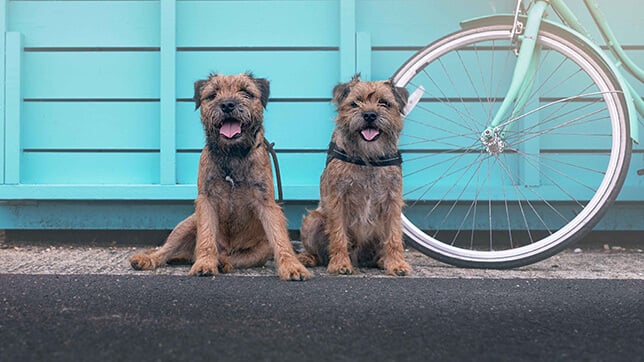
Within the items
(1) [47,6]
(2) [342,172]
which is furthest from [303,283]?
(1) [47,6]

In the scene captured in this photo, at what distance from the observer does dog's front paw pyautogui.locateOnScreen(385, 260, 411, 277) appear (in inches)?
129

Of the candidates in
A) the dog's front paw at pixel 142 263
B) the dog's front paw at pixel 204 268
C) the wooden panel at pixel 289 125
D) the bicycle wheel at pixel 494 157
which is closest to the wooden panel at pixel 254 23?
the wooden panel at pixel 289 125

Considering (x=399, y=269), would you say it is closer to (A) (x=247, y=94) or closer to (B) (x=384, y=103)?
(B) (x=384, y=103)

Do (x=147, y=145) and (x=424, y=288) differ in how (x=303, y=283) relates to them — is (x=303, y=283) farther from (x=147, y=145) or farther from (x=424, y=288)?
(x=147, y=145)

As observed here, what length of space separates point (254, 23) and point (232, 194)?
4.81 ft

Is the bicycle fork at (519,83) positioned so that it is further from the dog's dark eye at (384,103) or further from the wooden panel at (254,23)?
the wooden panel at (254,23)

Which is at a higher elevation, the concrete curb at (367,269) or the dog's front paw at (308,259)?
the dog's front paw at (308,259)

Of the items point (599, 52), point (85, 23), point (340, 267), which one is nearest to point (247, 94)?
point (340, 267)

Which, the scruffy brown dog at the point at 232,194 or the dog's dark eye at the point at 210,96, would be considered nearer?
the scruffy brown dog at the point at 232,194

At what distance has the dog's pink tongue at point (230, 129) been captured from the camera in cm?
329

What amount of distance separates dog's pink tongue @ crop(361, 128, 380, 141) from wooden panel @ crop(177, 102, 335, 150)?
1.01 m

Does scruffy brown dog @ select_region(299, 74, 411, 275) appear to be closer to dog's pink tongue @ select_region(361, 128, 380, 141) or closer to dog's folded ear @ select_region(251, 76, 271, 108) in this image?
dog's pink tongue @ select_region(361, 128, 380, 141)

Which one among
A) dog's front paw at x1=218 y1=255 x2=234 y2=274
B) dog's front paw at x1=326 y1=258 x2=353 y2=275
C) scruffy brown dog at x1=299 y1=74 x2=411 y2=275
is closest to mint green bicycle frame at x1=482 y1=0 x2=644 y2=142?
scruffy brown dog at x1=299 y1=74 x2=411 y2=275

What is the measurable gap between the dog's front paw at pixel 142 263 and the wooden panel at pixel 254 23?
1.62 metres
